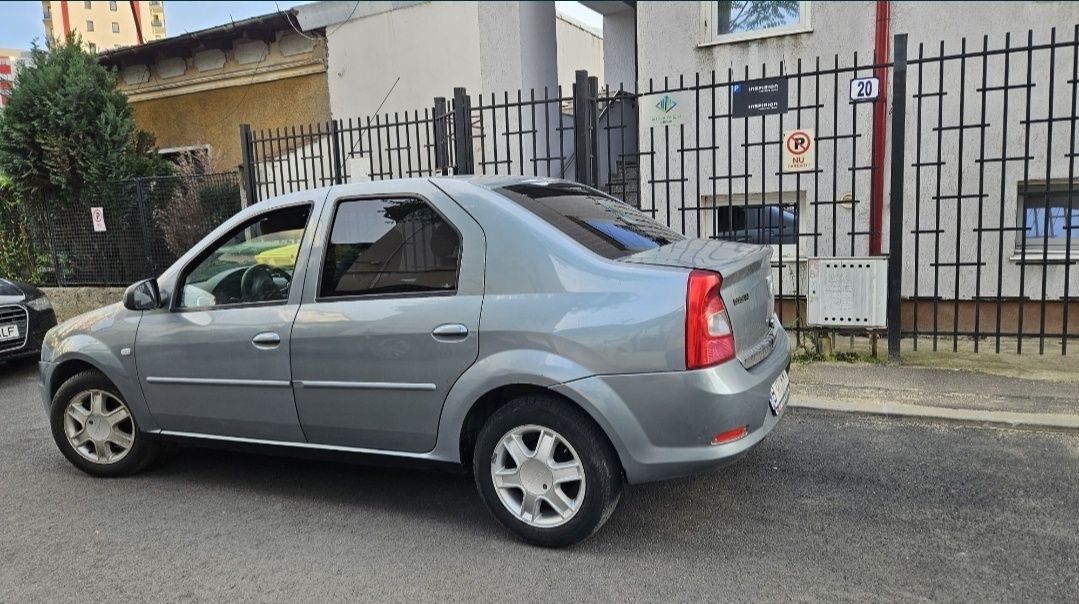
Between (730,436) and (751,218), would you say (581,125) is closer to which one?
(751,218)

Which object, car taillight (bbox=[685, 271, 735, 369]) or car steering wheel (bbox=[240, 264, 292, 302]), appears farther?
car steering wheel (bbox=[240, 264, 292, 302])

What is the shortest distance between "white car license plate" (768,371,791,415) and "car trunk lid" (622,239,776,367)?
0.14 meters

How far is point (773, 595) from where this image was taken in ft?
9.68

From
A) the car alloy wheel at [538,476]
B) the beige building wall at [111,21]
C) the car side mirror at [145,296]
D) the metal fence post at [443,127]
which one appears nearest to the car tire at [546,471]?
the car alloy wheel at [538,476]

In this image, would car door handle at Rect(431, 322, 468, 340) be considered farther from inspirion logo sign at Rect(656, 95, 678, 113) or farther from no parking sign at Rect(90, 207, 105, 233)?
no parking sign at Rect(90, 207, 105, 233)

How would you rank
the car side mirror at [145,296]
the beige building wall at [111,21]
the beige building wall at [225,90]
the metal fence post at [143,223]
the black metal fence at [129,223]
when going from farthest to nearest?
the beige building wall at [111,21] < the beige building wall at [225,90] < the metal fence post at [143,223] < the black metal fence at [129,223] < the car side mirror at [145,296]

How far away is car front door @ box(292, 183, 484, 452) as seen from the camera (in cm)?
345

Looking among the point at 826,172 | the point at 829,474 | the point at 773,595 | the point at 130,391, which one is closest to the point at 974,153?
the point at 826,172

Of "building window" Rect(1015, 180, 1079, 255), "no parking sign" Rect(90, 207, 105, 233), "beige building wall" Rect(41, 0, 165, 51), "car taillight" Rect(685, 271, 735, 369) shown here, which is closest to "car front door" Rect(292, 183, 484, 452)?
"car taillight" Rect(685, 271, 735, 369)

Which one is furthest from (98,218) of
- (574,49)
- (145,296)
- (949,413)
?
(949,413)

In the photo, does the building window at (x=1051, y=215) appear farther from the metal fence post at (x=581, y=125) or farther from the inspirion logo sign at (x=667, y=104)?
the metal fence post at (x=581, y=125)

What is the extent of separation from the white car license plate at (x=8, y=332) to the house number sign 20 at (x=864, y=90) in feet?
26.2

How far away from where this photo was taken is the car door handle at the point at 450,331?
3.38 m

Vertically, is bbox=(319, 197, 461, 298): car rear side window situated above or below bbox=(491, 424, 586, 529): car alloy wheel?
above
